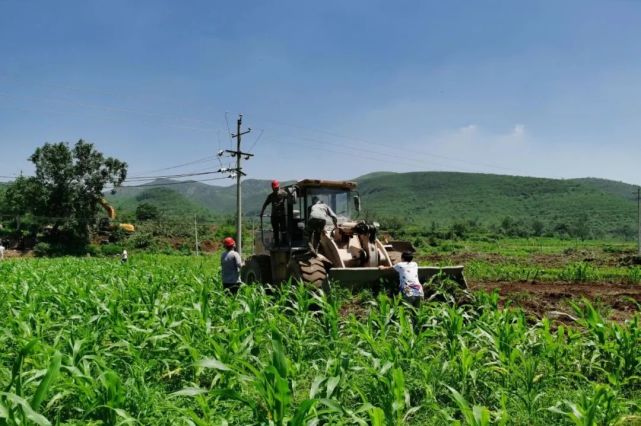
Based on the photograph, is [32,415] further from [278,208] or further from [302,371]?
[278,208]

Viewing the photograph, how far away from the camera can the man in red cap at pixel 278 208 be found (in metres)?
9.78

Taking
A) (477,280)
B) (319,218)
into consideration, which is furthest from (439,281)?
(477,280)

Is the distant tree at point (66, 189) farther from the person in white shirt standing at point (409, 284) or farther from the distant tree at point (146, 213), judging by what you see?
the person in white shirt standing at point (409, 284)

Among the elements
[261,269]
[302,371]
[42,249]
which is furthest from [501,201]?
[302,371]

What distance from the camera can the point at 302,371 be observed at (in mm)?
5074

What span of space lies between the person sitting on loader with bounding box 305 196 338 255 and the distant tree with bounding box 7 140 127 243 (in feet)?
124

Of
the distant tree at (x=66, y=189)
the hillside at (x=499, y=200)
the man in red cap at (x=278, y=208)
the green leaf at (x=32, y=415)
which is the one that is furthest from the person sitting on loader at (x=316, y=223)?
the hillside at (x=499, y=200)

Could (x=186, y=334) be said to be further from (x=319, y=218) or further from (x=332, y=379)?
(x=319, y=218)

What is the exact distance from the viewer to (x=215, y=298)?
7883mm

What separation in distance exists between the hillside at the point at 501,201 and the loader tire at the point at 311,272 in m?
88.9

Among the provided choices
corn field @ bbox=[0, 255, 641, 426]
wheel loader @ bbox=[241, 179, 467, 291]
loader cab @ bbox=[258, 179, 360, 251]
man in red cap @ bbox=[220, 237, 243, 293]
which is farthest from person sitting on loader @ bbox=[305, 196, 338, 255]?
corn field @ bbox=[0, 255, 641, 426]

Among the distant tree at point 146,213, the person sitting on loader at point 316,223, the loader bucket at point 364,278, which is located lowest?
the loader bucket at point 364,278

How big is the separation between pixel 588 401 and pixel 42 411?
416 cm

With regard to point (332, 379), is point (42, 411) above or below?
below
